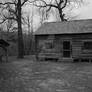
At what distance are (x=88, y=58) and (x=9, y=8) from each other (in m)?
16.1

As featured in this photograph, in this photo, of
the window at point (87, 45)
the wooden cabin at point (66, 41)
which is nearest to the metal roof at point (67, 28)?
the wooden cabin at point (66, 41)

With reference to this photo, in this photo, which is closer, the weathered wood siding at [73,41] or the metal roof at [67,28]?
the weathered wood siding at [73,41]

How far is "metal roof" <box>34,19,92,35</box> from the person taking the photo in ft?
55.6

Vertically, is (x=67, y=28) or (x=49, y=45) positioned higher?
(x=67, y=28)

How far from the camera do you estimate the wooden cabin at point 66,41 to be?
16.5 metres

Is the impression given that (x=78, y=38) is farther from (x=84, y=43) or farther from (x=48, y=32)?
(x=48, y=32)

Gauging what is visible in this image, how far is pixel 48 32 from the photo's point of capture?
17.9m

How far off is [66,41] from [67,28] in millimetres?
1879

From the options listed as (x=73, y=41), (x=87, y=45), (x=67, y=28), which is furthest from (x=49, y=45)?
(x=87, y=45)

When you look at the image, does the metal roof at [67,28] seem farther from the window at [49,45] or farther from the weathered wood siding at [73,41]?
the window at [49,45]

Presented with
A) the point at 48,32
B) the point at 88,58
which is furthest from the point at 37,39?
the point at 88,58

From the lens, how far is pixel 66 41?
17406 millimetres

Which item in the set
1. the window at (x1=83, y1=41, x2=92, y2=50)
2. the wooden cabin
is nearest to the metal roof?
the wooden cabin

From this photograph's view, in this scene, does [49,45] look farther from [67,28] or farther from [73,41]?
[67,28]
